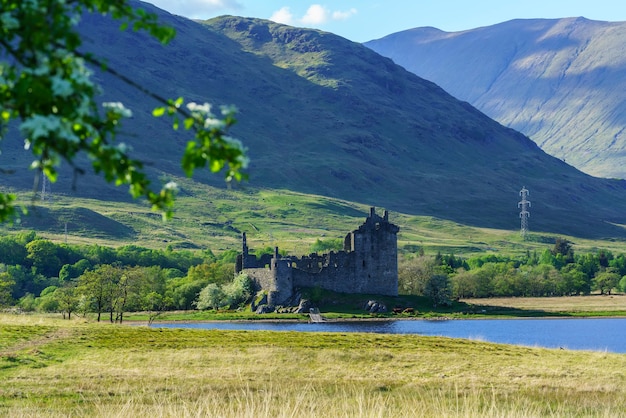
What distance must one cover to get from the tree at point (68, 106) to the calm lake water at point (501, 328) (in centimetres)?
6731

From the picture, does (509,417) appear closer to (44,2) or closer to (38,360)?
(44,2)

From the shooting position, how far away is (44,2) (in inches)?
363

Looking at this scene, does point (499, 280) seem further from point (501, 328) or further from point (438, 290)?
point (501, 328)

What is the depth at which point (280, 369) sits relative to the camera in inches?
1757

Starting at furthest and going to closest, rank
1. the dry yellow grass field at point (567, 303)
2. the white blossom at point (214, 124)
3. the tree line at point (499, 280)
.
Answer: the tree line at point (499, 280)
the dry yellow grass field at point (567, 303)
the white blossom at point (214, 124)

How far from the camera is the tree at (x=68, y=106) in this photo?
896 centimetres

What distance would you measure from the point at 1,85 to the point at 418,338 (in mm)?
53236

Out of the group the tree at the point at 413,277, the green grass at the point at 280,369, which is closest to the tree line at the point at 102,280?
the tree at the point at 413,277

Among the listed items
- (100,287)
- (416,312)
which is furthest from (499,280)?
(100,287)

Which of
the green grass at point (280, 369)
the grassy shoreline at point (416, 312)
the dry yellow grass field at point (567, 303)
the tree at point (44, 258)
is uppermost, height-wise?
the tree at point (44, 258)

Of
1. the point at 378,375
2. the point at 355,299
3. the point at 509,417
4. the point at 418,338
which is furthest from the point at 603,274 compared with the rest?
the point at 509,417

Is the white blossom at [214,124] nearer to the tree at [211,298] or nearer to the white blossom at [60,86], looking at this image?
the white blossom at [60,86]

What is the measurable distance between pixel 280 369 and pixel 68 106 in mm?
36508

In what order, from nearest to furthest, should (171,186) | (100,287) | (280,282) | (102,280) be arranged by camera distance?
(171,186), (100,287), (102,280), (280,282)
